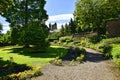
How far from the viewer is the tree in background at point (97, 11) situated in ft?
196

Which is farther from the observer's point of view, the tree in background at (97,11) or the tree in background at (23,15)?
the tree in background at (97,11)

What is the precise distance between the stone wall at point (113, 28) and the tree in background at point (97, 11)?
688 centimetres

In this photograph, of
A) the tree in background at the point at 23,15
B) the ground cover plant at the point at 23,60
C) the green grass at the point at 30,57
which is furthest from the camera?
the tree in background at the point at 23,15

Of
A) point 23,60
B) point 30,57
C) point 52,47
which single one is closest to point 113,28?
point 52,47

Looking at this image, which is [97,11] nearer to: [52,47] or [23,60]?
[52,47]

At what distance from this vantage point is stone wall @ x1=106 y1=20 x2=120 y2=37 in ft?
169

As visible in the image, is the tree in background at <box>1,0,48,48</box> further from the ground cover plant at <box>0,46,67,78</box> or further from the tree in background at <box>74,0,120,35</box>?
the tree in background at <box>74,0,120,35</box>

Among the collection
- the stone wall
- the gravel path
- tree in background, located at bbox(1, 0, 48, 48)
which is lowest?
the gravel path

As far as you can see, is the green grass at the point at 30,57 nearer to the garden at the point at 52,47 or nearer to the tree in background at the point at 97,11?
the garden at the point at 52,47

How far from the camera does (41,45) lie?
37.2m

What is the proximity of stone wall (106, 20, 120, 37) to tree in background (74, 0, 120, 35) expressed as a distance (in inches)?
271

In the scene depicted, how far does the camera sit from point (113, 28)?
52.1m

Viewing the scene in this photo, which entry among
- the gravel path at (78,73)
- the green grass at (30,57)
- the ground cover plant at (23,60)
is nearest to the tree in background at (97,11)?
the ground cover plant at (23,60)

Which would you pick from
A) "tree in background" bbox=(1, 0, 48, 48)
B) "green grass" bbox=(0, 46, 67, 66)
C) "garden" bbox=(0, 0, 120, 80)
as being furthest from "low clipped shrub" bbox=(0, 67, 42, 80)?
"tree in background" bbox=(1, 0, 48, 48)
